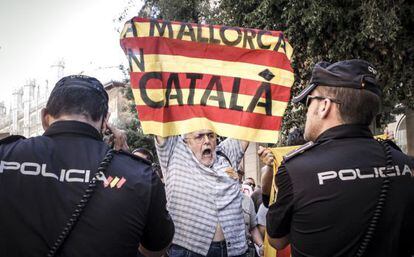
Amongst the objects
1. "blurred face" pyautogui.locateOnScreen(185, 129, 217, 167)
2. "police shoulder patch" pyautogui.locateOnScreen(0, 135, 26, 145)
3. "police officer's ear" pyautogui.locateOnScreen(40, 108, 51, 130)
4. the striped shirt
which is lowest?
the striped shirt

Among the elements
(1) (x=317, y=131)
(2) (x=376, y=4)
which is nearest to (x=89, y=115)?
(1) (x=317, y=131)

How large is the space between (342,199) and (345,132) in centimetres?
37

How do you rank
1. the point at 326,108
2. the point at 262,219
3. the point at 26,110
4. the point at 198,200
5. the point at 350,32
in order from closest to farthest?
the point at 326,108, the point at 198,200, the point at 262,219, the point at 350,32, the point at 26,110

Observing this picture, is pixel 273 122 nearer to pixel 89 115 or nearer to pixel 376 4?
pixel 89 115

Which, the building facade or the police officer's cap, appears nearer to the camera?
the police officer's cap

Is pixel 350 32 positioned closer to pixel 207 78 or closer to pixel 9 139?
pixel 207 78

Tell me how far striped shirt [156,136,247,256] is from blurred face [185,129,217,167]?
0.06 metres

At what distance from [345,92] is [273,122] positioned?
1.35 m

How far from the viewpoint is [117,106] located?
36.1 metres

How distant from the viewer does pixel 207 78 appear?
12.7 ft

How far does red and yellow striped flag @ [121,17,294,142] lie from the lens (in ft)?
11.9

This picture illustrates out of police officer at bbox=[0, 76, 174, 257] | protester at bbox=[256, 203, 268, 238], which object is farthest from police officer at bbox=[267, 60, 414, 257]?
protester at bbox=[256, 203, 268, 238]

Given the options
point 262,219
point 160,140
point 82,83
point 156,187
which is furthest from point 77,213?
point 262,219

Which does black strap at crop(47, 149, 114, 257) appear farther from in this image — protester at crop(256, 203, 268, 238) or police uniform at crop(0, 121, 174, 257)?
protester at crop(256, 203, 268, 238)
